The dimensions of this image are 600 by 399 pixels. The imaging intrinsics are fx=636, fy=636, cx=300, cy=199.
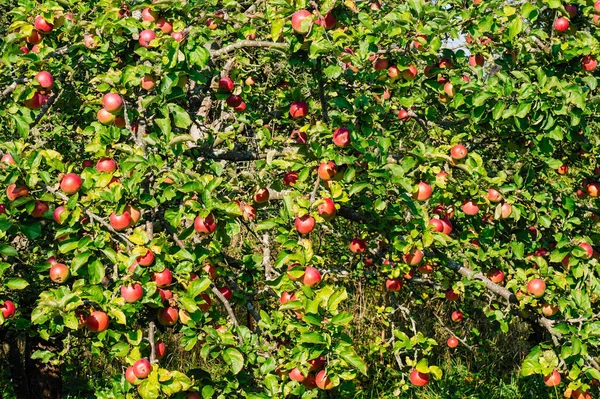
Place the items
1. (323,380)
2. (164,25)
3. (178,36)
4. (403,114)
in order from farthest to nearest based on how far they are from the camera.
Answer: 1. (403,114)
2. (164,25)
3. (178,36)
4. (323,380)

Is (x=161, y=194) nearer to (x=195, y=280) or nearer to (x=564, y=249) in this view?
(x=195, y=280)

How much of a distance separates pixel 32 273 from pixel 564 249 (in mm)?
2566

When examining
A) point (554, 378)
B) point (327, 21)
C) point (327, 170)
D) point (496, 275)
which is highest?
point (327, 21)

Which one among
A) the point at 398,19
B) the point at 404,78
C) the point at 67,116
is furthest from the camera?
the point at 67,116

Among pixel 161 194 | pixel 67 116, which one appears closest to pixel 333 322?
pixel 161 194

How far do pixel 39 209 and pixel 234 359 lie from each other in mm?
847

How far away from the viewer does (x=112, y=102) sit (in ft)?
→ 7.61

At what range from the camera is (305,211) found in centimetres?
221

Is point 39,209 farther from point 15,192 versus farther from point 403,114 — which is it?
point 403,114

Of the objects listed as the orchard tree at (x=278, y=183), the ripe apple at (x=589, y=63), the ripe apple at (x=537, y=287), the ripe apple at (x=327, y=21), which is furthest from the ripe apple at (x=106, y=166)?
the ripe apple at (x=589, y=63)

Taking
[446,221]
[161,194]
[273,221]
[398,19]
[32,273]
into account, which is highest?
[398,19]

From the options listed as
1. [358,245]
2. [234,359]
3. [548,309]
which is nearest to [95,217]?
[234,359]

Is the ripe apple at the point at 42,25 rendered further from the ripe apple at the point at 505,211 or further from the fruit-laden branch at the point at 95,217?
the ripe apple at the point at 505,211

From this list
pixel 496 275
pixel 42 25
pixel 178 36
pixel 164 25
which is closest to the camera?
pixel 178 36
